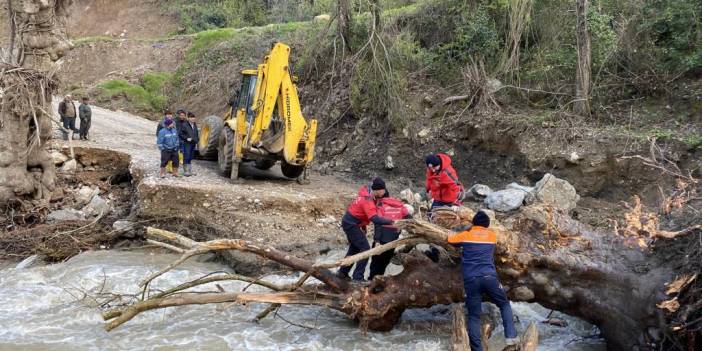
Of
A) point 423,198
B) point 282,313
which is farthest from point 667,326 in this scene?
point 423,198

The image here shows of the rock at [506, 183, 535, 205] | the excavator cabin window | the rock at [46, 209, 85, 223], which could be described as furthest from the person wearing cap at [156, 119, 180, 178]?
the rock at [506, 183, 535, 205]

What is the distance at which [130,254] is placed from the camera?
999 cm

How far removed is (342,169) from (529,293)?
31.8 feet

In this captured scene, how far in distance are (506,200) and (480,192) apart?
1.01 m

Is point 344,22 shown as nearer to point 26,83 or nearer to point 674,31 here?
point 674,31

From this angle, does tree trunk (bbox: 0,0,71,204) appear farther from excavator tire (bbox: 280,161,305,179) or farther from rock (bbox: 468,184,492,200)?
rock (bbox: 468,184,492,200)

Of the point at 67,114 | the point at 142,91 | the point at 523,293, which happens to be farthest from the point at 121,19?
the point at 523,293

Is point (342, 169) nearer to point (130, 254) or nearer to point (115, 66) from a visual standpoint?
point (130, 254)

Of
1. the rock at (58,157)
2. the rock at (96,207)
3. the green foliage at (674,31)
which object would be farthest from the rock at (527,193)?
the rock at (58,157)

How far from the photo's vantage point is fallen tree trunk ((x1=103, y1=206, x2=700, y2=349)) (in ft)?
21.2

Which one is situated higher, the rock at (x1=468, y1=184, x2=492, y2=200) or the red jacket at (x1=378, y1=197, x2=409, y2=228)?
the red jacket at (x1=378, y1=197, x2=409, y2=228)

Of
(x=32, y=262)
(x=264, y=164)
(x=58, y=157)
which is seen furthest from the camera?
(x=264, y=164)

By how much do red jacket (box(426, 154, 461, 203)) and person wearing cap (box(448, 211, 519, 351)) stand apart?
5.71 ft

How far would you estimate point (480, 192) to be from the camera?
1246 centimetres
